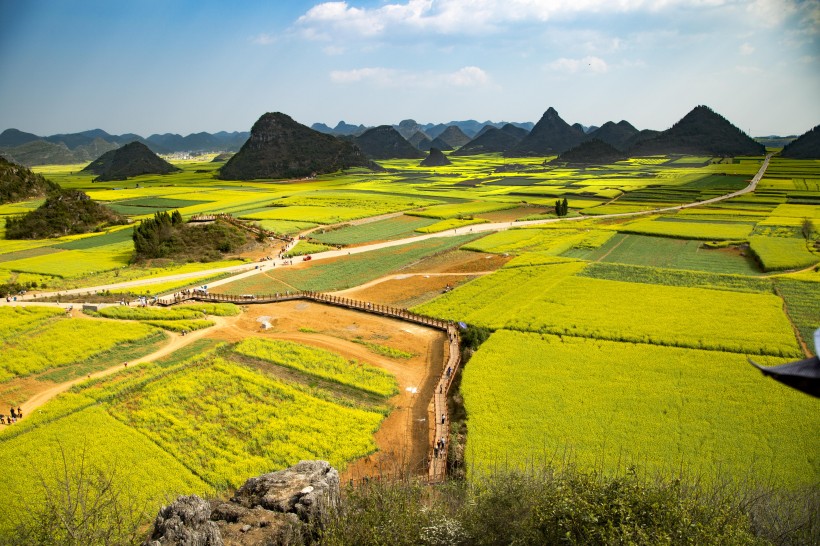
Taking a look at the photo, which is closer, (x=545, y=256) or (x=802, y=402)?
(x=802, y=402)

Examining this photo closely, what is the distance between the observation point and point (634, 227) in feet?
260

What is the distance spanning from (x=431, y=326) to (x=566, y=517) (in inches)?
1157

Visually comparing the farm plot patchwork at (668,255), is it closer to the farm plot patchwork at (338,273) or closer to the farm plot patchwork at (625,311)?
the farm plot patchwork at (625,311)

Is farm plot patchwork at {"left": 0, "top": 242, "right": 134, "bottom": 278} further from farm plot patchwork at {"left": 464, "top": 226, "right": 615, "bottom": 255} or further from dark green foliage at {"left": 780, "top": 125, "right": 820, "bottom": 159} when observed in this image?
dark green foliage at {"left": 780, "top": 125, "right": 820, "bottom": 159}

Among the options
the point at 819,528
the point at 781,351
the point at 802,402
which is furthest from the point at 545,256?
the point at 819,528

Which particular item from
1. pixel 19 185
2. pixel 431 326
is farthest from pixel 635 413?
pixel 19 185

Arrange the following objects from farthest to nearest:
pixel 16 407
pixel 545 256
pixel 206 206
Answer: pixel 206 206
pixel 545 256
pixel 16 407

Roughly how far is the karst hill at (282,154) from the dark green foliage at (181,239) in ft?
358

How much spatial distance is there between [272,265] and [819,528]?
57.6 meters

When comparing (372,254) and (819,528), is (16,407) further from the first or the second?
(372,254)

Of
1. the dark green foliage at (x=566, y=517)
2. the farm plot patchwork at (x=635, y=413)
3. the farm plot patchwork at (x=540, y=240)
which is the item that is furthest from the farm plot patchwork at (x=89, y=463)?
the farm plot patchwork at (x=540, y=240)

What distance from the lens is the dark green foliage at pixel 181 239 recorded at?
2630 inches

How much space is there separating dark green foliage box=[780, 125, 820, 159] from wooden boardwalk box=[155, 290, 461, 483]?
622 ft

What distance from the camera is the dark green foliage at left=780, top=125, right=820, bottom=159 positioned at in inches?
6767
